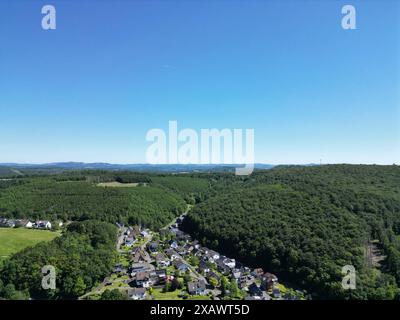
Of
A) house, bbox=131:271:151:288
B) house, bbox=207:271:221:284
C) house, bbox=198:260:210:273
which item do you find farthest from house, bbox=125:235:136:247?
house, bbox=207:271:221:284

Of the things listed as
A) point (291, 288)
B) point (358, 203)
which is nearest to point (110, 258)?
point (291, 288)

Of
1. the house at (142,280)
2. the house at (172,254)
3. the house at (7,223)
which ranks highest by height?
the house at (7,223)

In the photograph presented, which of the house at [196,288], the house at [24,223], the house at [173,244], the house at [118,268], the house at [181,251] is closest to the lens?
the house at [196,288]

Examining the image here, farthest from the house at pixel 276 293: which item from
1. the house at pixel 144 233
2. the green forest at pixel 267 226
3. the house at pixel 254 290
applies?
the house at pixel 144 233

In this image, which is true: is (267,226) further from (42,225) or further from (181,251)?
(42,225)

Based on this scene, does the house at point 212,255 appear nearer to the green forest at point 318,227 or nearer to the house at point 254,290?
the green forest at point 318,227

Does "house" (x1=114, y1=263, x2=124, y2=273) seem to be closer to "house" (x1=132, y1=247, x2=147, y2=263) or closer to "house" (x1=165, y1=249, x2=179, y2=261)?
"house" (x1=132, y1=247, x2=147, y2=263)

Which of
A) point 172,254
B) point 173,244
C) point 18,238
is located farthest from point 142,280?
point 18,238
